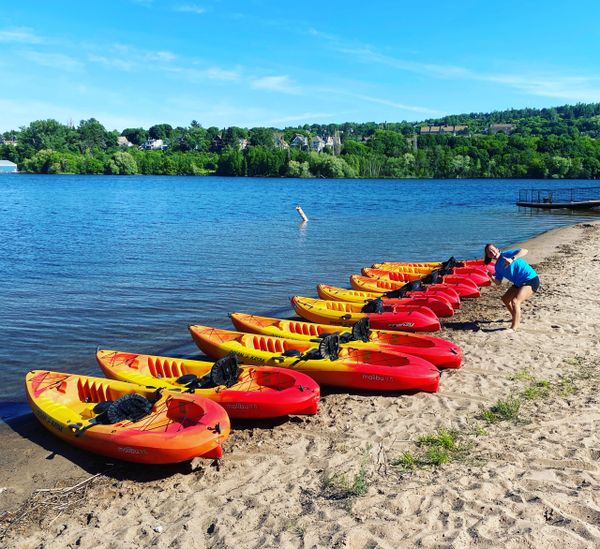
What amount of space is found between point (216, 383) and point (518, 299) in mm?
5839

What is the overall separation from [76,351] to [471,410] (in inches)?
293

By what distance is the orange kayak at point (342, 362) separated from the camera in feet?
26.2

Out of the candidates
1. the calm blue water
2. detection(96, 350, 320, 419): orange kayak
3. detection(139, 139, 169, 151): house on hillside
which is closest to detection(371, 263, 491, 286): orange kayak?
the calm blue water

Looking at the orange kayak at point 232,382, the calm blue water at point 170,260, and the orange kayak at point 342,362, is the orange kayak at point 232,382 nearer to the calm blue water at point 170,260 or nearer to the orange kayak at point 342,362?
the orange kayak at point 342,362

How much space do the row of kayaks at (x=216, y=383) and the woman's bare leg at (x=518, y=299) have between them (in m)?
2.09

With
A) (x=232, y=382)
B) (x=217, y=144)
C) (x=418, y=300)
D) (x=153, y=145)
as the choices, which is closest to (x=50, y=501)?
(x=232, y=382)

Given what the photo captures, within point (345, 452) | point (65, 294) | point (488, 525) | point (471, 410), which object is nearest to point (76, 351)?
point (65, 294)

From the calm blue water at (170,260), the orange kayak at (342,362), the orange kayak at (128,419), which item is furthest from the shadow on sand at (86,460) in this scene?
the orange kayak at (342,362)

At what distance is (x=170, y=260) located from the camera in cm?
2147

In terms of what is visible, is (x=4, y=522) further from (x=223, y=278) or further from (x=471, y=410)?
(x=223, y=278)

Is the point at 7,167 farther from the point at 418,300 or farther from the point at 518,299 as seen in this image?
the point at 518,299

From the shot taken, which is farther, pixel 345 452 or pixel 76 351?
pixel 76 351

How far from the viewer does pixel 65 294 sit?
15.7 metres

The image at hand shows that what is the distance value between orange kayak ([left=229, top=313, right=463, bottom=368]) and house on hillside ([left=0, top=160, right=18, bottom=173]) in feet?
439
